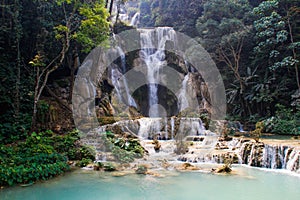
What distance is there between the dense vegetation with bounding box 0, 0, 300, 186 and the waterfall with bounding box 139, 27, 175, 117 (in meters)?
2.49

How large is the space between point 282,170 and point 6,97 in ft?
32.3

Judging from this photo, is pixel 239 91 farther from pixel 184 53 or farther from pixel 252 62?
pixel 184 53

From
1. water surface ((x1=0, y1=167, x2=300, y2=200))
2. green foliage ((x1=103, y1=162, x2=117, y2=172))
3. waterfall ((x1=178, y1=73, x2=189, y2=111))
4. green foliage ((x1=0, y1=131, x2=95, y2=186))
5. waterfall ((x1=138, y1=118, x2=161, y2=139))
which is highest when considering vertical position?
waterfall ((x1=178, y1=73, x2=189, y2=111))

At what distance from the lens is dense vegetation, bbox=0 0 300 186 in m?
8.77

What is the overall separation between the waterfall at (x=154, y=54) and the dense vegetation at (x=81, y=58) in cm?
249

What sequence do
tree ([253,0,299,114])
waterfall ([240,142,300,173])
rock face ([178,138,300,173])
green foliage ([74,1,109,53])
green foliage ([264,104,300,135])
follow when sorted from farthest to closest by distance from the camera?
tree ([253,0,299,114]), green foliage ([264,104,300,135]), green foliage ([74,1,109,53]), rock face ([178,138,300,173]), waterfall ([240,142,300,173])

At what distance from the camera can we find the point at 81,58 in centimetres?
1485

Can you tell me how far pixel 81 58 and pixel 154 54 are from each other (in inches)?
265

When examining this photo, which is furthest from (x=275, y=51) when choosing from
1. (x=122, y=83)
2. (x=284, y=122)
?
(x=122, y=83)

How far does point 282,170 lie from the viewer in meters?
7.82

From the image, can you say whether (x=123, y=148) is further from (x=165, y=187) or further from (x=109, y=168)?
(x=165, y=187)

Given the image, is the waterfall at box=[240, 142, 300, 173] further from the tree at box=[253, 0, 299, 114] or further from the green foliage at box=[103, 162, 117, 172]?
the tree at box=[253, 0, 299, 114]

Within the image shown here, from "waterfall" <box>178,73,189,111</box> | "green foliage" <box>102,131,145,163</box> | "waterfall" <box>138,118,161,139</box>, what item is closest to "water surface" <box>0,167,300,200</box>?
"green foliage" <box>102,131,145,163</box>

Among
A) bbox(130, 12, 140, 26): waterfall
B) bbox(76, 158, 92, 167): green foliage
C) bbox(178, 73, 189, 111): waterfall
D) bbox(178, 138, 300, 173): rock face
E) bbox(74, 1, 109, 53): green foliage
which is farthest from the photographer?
bbox(130, 12, 140, 26): waterfall
